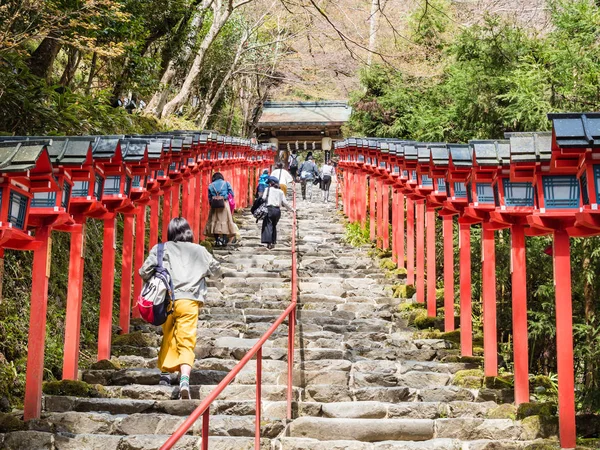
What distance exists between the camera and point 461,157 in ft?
31.2

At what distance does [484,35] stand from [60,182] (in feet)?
37.3

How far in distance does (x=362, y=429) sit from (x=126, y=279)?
4811 millimetres

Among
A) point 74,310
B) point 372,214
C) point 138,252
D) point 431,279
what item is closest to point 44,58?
point 138,252

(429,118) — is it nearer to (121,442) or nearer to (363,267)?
(363,267)

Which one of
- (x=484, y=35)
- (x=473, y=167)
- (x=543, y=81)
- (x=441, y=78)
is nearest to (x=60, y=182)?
(x=473, y=167)

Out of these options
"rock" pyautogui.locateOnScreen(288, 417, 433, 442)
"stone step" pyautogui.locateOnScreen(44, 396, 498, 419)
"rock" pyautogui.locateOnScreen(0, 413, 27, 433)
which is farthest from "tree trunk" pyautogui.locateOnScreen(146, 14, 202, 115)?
"rock" pyautogui.locateOnScreen(288, 417, 433, 442)

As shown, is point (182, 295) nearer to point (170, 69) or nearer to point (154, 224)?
point (154, 224)

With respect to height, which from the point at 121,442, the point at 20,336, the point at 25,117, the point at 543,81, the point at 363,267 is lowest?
the point at 121,442

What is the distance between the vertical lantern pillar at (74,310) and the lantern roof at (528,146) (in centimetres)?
448

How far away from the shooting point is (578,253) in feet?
38.3

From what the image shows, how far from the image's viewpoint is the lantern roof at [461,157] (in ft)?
30.9

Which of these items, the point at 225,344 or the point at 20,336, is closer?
the point at 20,336

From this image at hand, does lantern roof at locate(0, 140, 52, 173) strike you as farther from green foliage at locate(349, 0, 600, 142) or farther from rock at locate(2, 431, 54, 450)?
green foliage at locate(349, 0, 600, 142)

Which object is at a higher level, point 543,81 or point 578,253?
point 543,81
